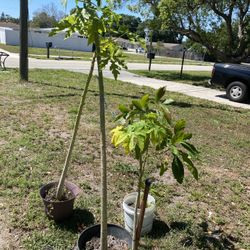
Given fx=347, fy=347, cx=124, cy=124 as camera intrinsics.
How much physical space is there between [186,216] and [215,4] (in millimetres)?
13223

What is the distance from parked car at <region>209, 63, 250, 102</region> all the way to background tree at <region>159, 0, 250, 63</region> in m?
4.25

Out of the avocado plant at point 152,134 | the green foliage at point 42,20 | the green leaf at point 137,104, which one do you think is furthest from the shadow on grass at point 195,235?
the green foliage at point 42,20

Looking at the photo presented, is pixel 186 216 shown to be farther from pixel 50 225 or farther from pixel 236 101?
pixel 236 101

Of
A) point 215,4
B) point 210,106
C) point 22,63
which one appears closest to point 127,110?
point 210,106

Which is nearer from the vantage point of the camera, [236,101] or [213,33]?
[236,101]

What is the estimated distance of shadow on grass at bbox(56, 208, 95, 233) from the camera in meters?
3.19

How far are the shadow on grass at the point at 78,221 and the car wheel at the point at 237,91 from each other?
8.69 metres

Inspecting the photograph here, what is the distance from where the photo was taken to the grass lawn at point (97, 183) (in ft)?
10.5

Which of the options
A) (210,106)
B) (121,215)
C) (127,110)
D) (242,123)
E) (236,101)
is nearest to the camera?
(127,110)

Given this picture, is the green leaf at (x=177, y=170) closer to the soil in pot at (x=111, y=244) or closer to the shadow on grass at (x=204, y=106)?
the soil in pot at (x=111, y=244)

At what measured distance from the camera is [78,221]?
3293 mm

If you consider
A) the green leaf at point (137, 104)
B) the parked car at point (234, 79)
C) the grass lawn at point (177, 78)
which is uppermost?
the green leaf at point (137, 104)

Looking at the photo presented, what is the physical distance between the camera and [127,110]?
2.22 meters

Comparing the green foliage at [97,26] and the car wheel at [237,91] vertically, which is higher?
the green foliage at [97,26]
